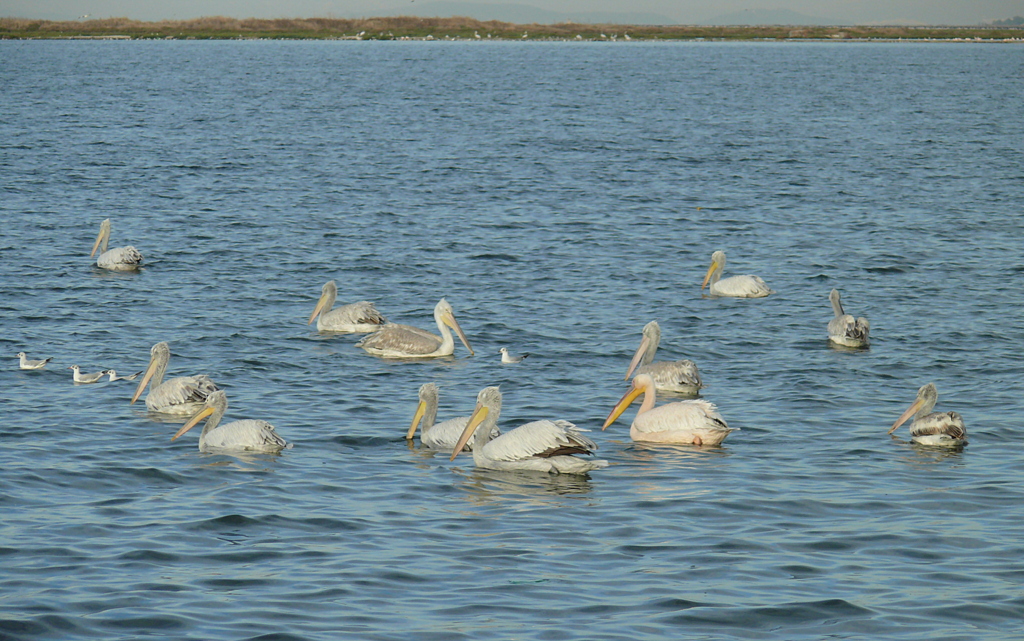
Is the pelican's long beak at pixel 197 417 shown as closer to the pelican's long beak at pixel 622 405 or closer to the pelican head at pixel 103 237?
the pelican's long beak at pixel 622 405

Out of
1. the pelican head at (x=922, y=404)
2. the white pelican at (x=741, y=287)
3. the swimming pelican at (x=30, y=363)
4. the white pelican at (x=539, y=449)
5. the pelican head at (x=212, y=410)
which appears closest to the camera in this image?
the white pelican at (x=539, y=449)

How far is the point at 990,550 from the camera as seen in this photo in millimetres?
8047

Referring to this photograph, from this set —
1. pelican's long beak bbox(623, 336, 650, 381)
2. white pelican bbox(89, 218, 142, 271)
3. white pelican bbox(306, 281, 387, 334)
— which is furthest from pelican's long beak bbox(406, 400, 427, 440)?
white pelican bbox(89, 218, 142, 271)

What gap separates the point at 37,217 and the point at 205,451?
14.7m

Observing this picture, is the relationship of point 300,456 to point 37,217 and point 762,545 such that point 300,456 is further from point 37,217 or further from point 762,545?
point 37,217

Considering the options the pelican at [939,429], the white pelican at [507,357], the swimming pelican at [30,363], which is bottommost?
the white pelican at [507,357]

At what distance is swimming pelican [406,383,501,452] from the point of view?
10.5 meters

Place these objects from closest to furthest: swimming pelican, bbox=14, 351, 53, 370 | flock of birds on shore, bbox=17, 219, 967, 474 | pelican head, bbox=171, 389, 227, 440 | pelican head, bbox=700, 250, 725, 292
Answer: flock of birds on shore, bbox=17, 219, 967, 474 < pelican head, bbox=171, 389, 227, 440 < swimming pelican, bbox=14, 351, 53, 370 < pelican head, bbox=700, 250, 725, 292

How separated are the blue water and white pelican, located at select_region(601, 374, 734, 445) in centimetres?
19

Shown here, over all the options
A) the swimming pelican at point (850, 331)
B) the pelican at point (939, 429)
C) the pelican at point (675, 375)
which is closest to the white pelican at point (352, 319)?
the pelican at point (675, 375)

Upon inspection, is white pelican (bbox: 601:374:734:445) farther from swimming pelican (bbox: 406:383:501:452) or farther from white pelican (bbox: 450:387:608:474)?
swimming pelican (bbox: 406:383:501:452)

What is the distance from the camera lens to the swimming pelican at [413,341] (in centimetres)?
1422

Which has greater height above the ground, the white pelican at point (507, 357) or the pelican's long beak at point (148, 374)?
the pelican's long beak at point (148, 374)

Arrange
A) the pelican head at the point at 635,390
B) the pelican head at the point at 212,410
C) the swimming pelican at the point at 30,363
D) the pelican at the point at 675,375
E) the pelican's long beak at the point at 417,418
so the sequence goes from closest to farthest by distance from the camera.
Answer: the pelican head at the point at 212,410 < the pelican's long beak at the point at 417,418 < the pelican head at the point at 635,390 < the pelican at the point at 675,375 < the swimming pelican at the point at 30,363
